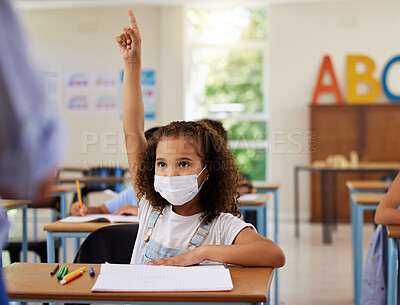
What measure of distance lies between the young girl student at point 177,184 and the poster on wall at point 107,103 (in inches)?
238

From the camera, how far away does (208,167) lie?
1717mm

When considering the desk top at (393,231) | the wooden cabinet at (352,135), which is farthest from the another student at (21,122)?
the wooden cabinet at (352,135)

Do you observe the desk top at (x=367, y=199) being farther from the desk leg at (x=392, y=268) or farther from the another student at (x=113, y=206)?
the another student at (x=113, y=206)

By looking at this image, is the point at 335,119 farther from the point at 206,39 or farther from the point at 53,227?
the point at 53,227

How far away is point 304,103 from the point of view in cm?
736

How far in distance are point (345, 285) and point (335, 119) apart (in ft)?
11.2

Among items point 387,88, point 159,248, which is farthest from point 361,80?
point 159,248

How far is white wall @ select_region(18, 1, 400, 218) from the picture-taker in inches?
286

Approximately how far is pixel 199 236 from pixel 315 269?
3.12 meters

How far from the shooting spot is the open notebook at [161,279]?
1.17 metres

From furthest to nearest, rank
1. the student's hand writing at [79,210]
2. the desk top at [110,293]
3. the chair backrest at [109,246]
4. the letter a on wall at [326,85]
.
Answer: the letter a on wall at [326,85]
the student's hand writing at [79,210]
the chair backrest at [109,246]
the desk top at [110,293]

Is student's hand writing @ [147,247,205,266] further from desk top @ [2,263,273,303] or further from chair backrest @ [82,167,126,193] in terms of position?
chair backrest @ [82,167,126,193]

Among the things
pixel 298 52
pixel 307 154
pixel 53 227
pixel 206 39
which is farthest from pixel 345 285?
pixel 206 39

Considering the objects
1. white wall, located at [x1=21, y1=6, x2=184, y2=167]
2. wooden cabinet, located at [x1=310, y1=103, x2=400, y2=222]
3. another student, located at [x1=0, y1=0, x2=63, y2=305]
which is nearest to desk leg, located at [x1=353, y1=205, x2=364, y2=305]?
another student, located at [x1=0, y1=0, x2=63, y2=305]
